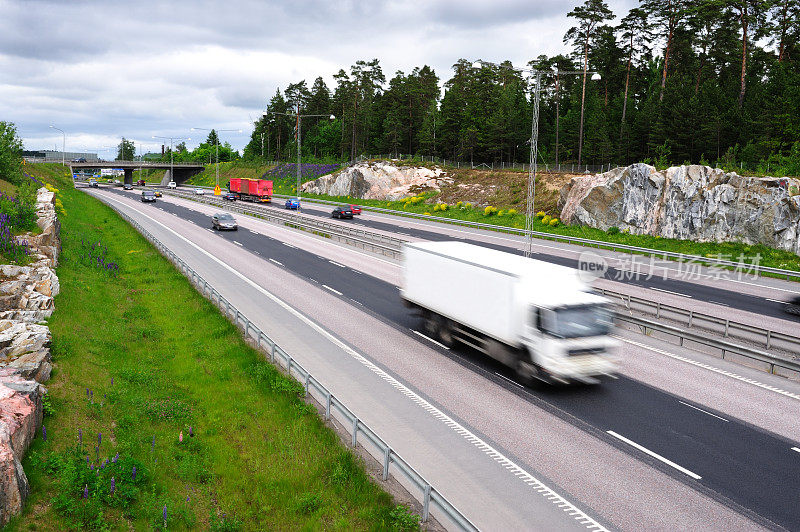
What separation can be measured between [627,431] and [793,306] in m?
16.4

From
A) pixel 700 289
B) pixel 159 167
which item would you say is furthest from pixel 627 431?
pixel 159 167

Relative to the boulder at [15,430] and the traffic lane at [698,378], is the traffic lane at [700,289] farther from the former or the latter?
the boulder at [15,430]

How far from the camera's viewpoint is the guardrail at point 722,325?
17359 mm

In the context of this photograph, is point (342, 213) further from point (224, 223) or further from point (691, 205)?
point (691, 205)

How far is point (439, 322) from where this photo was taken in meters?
17.6

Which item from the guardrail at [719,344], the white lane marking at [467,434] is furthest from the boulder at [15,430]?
the guardrail at [719,344]

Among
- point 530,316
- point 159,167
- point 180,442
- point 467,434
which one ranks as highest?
point 159,167

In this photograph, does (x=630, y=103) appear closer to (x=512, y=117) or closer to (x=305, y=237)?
(x=512, y=117)

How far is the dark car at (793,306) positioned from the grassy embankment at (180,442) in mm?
21684

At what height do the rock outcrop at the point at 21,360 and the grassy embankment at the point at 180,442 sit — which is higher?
the rock outcrop at the point at 21,360

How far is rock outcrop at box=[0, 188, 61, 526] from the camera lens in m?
7.98

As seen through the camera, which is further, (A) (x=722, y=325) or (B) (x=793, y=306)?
(B) (x=793, y=306)

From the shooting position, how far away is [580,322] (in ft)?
44.9

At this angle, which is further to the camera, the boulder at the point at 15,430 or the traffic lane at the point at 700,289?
the traffic lane at the point at 700,289
